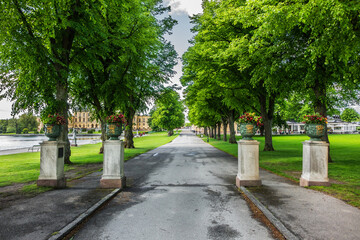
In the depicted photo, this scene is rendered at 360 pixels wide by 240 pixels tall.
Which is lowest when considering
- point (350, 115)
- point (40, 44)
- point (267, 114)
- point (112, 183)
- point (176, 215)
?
point (176, 215)

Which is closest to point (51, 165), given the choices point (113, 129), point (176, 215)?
point (113, 129)

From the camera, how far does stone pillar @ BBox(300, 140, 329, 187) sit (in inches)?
260

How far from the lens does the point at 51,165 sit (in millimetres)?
6855

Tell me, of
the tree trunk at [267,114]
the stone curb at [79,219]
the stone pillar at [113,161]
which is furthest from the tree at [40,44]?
the tree trunk at [267,114]

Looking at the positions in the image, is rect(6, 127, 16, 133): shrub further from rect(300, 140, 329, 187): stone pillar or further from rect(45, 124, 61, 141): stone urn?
rect(300, 140, 329, 187): stone pillar

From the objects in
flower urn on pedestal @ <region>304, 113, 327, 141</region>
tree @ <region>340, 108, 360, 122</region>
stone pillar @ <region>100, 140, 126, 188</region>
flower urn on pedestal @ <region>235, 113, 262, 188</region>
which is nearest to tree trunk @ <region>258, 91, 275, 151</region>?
flower urn on pedestal @ <region>304, 113, 327, 141</region>

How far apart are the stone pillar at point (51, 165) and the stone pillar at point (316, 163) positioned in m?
8.09

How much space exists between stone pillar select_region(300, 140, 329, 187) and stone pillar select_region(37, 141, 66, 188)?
26.5ft

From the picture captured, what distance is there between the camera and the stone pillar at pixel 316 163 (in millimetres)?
6605

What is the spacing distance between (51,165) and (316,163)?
28.4 ft

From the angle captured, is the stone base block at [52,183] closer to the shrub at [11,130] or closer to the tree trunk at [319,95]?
the tree trunk at [319,95]

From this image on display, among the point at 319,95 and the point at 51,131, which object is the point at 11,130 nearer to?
the point at 51,131

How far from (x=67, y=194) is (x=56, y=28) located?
26.6 feet

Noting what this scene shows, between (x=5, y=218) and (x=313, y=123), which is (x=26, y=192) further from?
(x=313, y=123)
